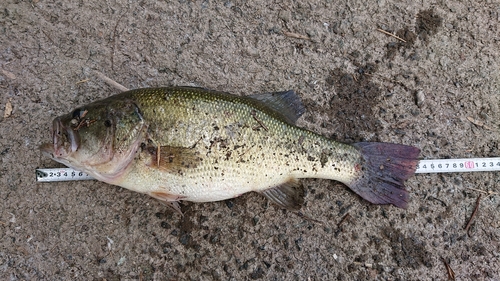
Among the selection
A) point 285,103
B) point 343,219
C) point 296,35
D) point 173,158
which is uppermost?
point 296,35

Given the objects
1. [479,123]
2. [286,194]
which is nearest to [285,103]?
[286,194]

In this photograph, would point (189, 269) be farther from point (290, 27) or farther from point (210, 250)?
point (290, 27)

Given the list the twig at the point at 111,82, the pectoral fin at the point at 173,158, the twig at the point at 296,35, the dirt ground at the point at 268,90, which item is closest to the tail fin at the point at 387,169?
the dirt ground at the point at 268,90

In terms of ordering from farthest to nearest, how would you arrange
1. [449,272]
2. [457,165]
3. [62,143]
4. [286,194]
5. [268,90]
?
[268,90], [457,165], [449,272], [286,194], [62,143]

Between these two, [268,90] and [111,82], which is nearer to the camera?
[111,82]

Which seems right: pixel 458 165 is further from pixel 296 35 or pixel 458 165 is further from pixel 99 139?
pixel 99 139
